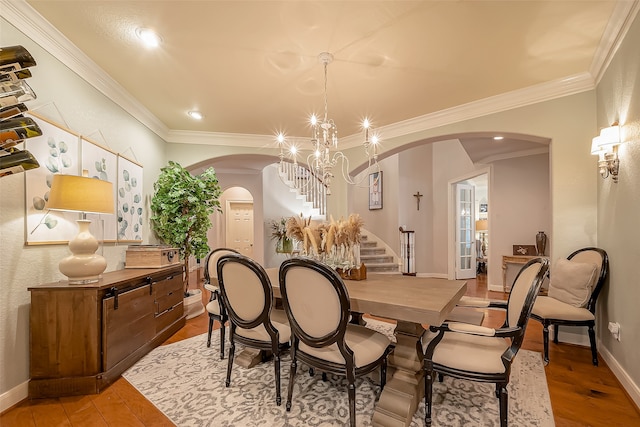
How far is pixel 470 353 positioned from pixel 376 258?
5.05 m

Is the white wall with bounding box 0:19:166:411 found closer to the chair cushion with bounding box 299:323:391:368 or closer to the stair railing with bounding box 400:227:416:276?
the chair cushion with bounding box 299:323:391:368

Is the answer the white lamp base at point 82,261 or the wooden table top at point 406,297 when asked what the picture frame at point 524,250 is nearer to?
the wooden table top at point 406,297

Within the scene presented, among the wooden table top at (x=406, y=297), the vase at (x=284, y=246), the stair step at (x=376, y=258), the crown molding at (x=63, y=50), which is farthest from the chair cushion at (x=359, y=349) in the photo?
the vase at (x=284, y=246)

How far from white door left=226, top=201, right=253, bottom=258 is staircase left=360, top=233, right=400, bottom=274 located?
3391mm

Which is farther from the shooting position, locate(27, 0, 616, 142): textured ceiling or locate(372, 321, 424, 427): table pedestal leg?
locate(27, 0, 616, 142): textured ceiling

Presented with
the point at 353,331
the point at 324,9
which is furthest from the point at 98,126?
the point at 353,331

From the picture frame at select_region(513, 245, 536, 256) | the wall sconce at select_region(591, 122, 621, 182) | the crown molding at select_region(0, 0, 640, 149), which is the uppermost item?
the crown molding at select_region(0, 0, 640, 149)

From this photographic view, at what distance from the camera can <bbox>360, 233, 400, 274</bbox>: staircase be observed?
21.1 feet

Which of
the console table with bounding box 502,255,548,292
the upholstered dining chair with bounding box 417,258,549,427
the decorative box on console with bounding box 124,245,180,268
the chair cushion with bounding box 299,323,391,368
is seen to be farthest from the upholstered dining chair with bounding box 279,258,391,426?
the console table with bounding box 502,255,548,292

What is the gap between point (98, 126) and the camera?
286 centimetres

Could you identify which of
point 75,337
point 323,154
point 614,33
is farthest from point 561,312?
point 75,337

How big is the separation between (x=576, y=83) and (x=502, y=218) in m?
3.15

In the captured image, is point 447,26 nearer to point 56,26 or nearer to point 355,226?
point 355,226

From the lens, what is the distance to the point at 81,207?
6.73 feet
